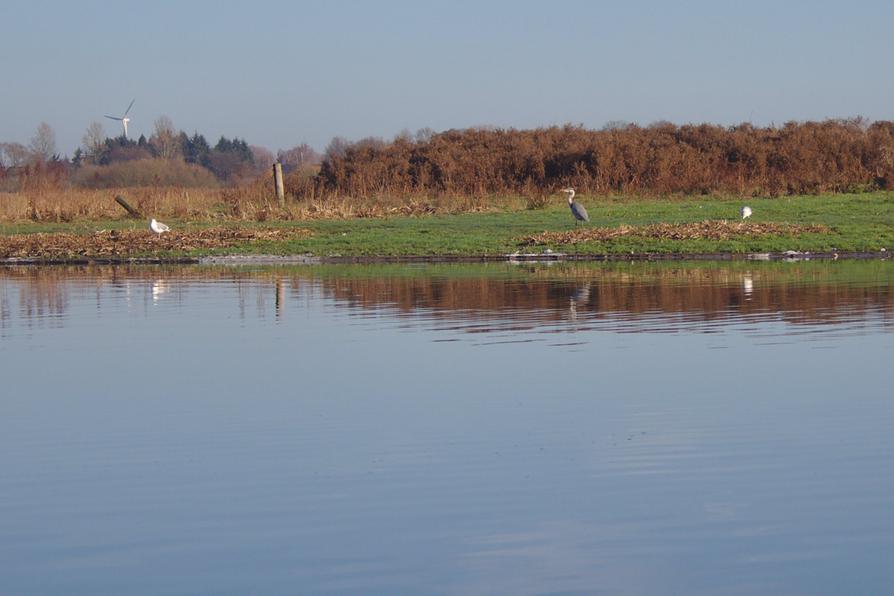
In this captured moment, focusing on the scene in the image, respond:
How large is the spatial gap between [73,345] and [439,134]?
44828 millimetres

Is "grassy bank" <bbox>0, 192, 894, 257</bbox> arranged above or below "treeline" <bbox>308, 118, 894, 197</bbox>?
below

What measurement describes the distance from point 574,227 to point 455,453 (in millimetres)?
26073

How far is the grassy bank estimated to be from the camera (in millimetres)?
30844

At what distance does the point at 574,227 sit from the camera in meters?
34.9

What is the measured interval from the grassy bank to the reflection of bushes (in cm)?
5174

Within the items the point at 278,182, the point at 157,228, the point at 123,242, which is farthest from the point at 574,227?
the point at 278,182

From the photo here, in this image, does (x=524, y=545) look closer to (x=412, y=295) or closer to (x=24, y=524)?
(x=24, y=524)

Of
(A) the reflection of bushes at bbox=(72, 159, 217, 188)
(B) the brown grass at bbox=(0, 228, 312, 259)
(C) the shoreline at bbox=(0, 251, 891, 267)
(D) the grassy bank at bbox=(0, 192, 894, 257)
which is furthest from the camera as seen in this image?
(A) the reflection of bushes at bbox=(72, 159, 217, 188)

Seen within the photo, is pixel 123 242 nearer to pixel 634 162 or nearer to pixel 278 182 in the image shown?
pixel 278 182

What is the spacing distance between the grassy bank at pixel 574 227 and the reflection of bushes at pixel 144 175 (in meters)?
51.7

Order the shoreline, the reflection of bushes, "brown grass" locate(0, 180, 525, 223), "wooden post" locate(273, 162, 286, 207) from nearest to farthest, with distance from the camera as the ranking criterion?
the shoreline, "brown grass" locate(0, 180, 525, 223), "wooden post" locate(273, 162, 286, 207), the reflection of bushes

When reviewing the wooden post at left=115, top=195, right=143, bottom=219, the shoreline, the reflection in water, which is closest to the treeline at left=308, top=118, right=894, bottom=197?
the wooden post at left=115, top=195, right=143, bottom=219

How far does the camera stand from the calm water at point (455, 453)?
263 inches

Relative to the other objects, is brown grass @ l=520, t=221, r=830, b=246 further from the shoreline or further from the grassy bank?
the shoreline
